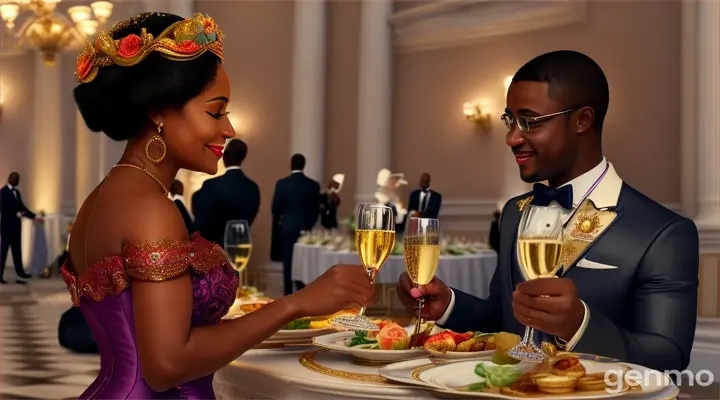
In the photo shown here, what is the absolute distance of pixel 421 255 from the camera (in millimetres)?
1595

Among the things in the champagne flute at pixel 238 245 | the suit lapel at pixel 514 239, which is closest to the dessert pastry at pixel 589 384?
the suit lapel at pixel 514 239

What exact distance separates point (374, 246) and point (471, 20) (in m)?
9.76

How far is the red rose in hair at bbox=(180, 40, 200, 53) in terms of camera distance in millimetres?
1510

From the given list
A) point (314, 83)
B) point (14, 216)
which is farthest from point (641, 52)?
point (14, 216)

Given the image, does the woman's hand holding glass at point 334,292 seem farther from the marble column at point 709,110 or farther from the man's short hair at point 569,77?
the marble column at point 709,110

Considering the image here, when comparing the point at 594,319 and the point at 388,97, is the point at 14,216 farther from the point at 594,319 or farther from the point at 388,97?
the point at 594,319

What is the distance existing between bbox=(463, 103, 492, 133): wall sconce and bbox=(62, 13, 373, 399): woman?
9.39 m

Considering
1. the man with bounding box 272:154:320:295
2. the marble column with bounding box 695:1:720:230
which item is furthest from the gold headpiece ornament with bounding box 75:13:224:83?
the man with bounding box 272:154:320:295

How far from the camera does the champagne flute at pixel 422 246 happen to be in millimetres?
1594

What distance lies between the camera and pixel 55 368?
6098 millimetres

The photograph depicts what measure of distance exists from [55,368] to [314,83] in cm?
696

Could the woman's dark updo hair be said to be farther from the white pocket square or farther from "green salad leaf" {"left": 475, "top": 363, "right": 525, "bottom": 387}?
the white pocket square

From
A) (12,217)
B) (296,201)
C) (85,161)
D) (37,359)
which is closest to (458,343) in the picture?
(37,359)

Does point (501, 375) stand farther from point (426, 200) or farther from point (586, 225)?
point (426, 200)
